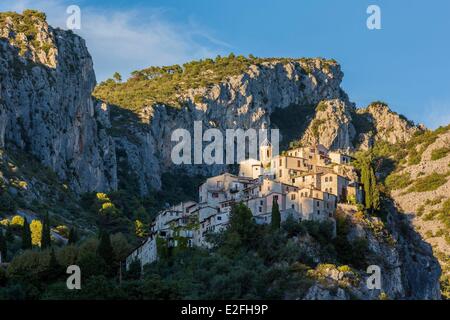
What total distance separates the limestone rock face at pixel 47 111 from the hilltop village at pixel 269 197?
47.5 metres

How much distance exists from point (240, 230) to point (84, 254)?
16440 mm

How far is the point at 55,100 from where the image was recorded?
622ft

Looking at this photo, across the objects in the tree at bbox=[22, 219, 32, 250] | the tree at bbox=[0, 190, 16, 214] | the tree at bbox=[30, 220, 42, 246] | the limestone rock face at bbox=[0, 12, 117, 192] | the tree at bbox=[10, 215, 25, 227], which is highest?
the limestone rock face at bbox=[0, 12, 117, 192]

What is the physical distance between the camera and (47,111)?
186625mm

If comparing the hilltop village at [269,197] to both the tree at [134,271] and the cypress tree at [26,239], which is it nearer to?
the tree at [134,271]

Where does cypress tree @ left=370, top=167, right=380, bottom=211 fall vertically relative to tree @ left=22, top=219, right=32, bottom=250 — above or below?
above

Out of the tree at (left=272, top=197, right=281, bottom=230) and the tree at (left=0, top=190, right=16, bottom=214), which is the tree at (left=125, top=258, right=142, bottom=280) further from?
the tree at (left=0, top=190, right=16, bottom=214)

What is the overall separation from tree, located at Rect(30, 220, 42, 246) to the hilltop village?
14.4 metres

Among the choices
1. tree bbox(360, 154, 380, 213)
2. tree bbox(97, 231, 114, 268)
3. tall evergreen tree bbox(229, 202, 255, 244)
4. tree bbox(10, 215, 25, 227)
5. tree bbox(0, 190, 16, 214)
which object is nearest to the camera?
tall evergreen tree bbox(229, 202, 255, 244)

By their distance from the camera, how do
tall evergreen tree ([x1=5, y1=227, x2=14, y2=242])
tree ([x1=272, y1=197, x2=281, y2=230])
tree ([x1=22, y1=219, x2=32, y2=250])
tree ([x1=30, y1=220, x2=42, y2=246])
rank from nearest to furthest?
tree ([x1=272, y1=197, x2=281, y2=230]) → tree ([x1=22, y1=219, x2=32, y2=250]) → tall evergreen tree ([x1=5, y1=227, x2=14, y2=242]) → tree ([x1=30, y1=220, x2=42, y2=246])

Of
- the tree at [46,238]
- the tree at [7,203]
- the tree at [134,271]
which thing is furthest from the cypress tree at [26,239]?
the tree at [7,203]

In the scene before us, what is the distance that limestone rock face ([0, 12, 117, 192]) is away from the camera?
598 ft

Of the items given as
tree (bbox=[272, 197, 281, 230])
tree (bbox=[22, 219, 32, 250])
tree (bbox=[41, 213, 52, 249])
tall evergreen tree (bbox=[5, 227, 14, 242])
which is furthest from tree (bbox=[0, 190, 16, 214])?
tree (bbox=[272, 197, 281, 230])

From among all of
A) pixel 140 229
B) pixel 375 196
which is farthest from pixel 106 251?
pixel 140 229
